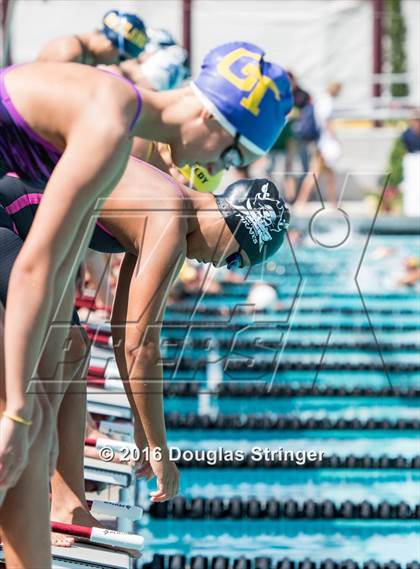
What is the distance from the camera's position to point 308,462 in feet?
20.7

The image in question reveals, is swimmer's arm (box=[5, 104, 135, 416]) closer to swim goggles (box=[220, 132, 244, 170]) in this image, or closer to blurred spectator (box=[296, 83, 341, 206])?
swim goggles (box=[220, 132, 244, 170])

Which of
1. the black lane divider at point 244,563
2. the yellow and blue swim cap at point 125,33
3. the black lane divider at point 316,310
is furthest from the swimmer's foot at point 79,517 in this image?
the black lane divider at point 316,310

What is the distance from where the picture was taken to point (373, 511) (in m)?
5.52

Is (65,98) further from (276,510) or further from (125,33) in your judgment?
(125,33)

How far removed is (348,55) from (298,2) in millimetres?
1292

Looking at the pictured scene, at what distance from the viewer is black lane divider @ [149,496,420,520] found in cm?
547

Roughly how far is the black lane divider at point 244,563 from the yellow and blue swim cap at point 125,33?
3013 millimetres

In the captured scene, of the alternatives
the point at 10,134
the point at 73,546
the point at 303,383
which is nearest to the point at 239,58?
the point at 10,134

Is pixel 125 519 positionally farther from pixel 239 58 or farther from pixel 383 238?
pixel 383 238

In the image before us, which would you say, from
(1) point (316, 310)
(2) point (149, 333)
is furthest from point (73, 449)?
(1) point (316, 310)

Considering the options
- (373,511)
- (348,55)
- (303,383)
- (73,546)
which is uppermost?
(73,546)

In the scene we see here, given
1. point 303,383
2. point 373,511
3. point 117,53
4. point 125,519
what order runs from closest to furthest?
point 125,519 → point 373,511 → point 117,53 → point 303,383

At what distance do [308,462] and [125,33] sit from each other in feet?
7.98

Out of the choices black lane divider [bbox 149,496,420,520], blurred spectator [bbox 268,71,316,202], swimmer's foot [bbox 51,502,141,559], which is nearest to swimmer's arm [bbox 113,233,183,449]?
swimmer's foot [bbox 51,502,141,559]
